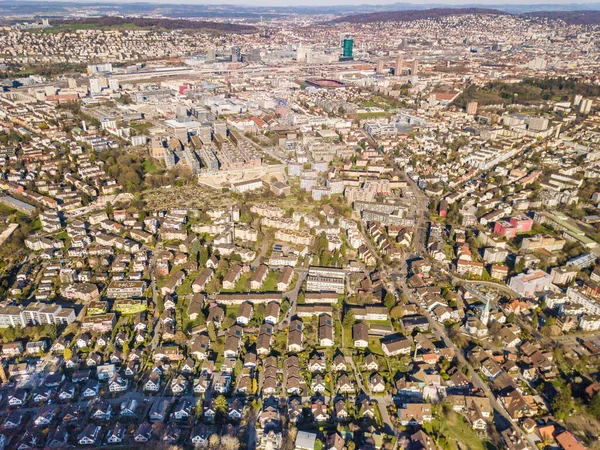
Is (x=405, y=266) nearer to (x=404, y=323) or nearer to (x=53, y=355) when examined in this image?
(x=404, y=323)

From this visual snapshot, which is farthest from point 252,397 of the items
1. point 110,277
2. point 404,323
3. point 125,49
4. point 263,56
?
point 125,49

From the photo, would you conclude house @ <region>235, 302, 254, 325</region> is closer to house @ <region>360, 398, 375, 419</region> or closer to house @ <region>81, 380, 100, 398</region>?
house @ <region>81, 380, 100, 398</region>

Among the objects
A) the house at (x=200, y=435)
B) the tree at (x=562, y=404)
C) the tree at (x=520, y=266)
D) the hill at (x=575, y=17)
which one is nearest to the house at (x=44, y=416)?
the house at (x=200, y=435)

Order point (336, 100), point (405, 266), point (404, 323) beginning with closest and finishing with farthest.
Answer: point (404, 323) < point (405, 266) < point (336, 100)

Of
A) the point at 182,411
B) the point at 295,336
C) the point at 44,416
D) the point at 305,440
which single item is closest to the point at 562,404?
the point at 305,440

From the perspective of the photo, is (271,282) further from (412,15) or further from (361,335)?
(412,15)
